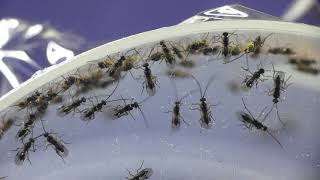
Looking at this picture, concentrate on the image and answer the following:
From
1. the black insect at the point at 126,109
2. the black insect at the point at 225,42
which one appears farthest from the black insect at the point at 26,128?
the black insect at the point at 225,42

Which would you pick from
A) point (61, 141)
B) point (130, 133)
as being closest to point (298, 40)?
point (130, 133)

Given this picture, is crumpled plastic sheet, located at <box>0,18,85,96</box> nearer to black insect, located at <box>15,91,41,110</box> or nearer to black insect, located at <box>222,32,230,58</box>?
black insect, located at <box>15,91,41,110</box>

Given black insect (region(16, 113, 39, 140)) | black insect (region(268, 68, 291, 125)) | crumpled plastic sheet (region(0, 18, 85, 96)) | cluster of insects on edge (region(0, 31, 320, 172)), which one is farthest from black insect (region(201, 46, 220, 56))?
black insect (region(16, 113, 39, 140))

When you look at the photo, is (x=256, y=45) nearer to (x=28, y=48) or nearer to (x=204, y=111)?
(x=204, y=111)

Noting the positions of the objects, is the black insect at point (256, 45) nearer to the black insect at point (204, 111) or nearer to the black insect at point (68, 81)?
the black insect at point (204, 111)

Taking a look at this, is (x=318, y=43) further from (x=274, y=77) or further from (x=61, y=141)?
(x=61, y=141)

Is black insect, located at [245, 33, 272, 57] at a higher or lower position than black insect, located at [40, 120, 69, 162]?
higher
